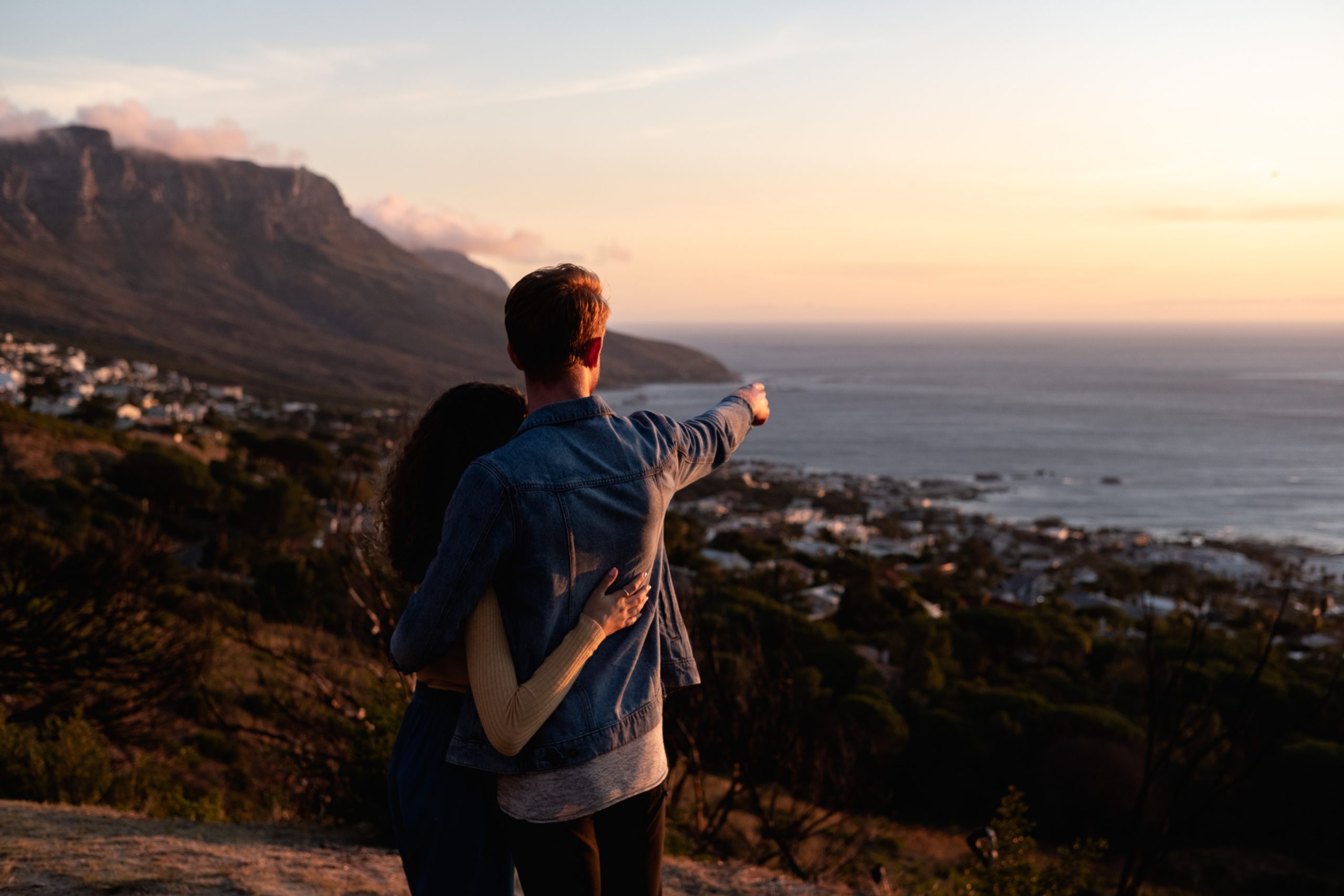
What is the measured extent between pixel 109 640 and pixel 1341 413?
346 ft

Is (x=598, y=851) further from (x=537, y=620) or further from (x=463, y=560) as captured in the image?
(x=463, y=560)

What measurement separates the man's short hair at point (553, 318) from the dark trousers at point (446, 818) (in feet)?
1.98

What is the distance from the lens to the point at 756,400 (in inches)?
78.7

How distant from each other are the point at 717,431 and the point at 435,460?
531mm

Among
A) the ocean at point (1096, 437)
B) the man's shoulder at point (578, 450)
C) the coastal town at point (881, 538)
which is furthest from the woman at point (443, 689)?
the ocean at point (1096, 437)

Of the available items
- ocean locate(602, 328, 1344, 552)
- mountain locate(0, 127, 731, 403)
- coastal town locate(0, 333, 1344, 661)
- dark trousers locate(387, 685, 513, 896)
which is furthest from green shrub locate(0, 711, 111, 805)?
mountain locate(0, 127, 731, 403)

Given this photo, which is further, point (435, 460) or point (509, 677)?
point (435, 460)

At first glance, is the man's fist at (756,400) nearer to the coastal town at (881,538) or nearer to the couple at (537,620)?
the couple at (537,620)

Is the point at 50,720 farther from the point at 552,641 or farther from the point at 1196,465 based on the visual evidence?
the point at 1196,465

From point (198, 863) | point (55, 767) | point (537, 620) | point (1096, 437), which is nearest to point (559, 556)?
point (537, 620)

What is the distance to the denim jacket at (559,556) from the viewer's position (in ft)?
4.64

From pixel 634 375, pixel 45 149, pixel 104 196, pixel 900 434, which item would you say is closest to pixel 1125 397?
pixel 900 434

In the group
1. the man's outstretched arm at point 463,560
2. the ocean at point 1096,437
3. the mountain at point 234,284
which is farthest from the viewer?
the mountain at point 234,284

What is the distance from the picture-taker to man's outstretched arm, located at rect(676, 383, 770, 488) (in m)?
1.68
